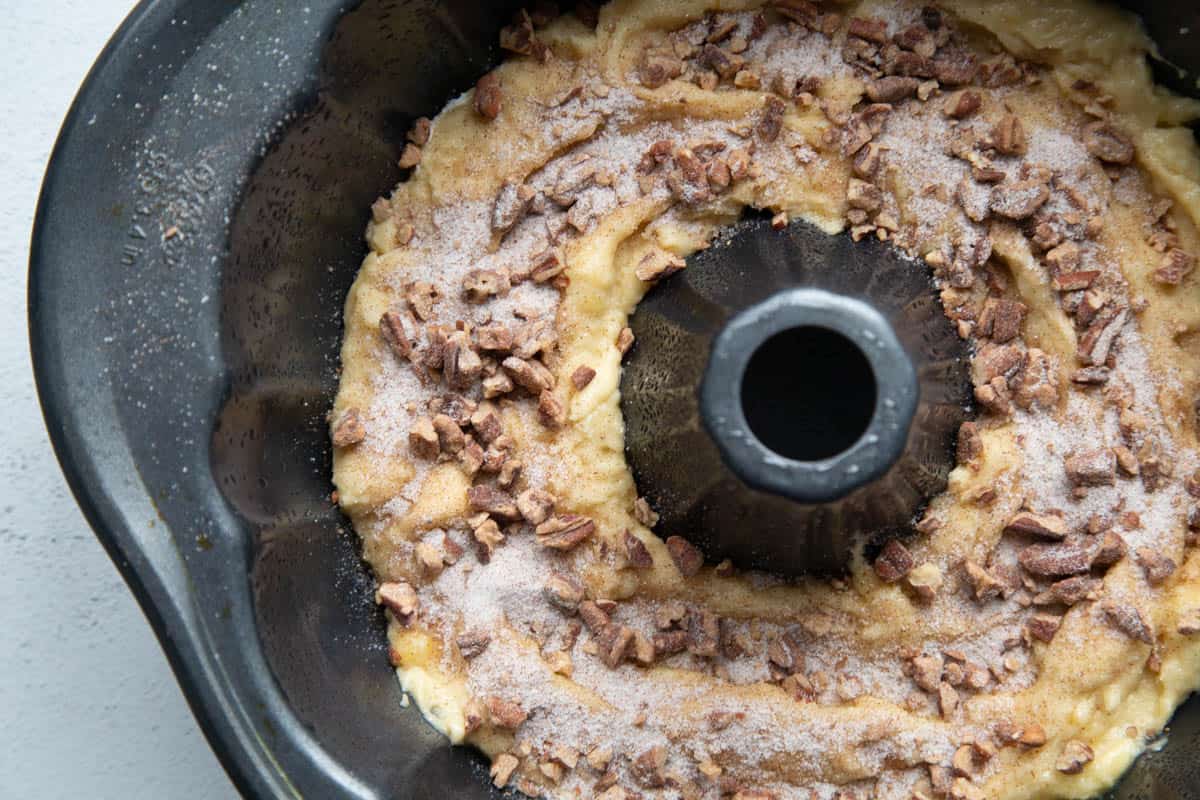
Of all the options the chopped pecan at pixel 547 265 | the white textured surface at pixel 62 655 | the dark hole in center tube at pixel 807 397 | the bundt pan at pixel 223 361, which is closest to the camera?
the bundt pan at pixel 223 361

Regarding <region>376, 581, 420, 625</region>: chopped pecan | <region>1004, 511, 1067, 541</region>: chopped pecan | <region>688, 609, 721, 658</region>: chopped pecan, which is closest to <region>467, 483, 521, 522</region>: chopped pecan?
<region>376, 581, 420, 625</region>: chopped pecan

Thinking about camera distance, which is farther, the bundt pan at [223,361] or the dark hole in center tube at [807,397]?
the dark hole in center tube at [807,397]

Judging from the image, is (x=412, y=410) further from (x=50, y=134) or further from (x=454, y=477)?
(x=50, y=134)

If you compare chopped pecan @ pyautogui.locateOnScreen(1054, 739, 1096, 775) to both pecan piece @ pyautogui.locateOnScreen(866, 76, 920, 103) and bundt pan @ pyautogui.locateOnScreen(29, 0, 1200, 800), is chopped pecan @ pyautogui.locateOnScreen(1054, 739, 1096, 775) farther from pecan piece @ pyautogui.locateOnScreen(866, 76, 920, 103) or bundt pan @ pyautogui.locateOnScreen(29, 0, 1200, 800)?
pecan piece @ pyautogui.locateOnScreen(866, 76, 920, 103)

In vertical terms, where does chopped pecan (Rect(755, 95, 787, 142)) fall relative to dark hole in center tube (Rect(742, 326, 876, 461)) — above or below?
above

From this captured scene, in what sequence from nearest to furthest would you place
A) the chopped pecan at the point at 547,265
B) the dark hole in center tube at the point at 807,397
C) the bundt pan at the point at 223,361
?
the bundt pan at the point at 223,361 → the dark hole in center tube at the point at 807,397 → the chopped pecan at the point at 547,265

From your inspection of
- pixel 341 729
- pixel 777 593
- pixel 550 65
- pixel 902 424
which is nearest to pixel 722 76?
pixel 550 65

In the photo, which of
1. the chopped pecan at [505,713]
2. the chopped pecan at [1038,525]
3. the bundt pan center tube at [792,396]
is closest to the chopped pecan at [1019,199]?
the bundt pan center tube at [792,396]

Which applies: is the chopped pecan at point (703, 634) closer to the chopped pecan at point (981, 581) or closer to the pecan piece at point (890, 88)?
the chopped pecan at point (981, 581)
